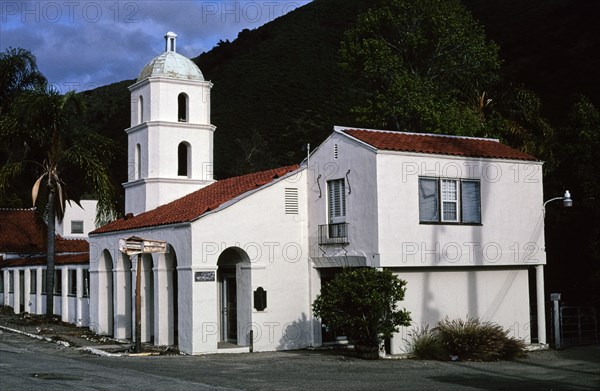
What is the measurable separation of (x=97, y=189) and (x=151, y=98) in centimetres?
407

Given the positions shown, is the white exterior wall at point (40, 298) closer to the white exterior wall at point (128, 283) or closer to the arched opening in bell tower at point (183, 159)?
the white exterior wall at point (128, 283)

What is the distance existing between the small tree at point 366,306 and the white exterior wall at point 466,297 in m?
1.43

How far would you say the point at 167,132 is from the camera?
32.3 meters

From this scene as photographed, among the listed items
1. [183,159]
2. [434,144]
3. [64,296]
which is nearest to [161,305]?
[434,144]

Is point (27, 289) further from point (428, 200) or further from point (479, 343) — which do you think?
point (479, 343)

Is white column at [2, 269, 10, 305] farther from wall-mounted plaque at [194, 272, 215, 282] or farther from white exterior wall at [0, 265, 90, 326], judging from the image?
wall-mounted plaque at [194, 272, 215, 282]

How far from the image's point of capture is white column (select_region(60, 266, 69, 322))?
35188 mm

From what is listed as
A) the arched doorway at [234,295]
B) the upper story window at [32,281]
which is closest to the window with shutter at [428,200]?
the arched doorway at [234,295]

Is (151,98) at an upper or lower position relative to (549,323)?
upper

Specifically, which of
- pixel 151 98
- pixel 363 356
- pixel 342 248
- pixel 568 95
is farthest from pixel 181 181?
pixel 568 95

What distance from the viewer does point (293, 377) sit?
1844cm

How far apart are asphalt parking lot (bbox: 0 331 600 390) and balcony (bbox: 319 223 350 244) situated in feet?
10.0

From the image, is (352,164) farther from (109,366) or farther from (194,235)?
(109,366)

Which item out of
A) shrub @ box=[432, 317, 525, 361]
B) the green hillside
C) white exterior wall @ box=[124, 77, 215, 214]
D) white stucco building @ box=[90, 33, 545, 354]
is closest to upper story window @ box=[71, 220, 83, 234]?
the green hillside
